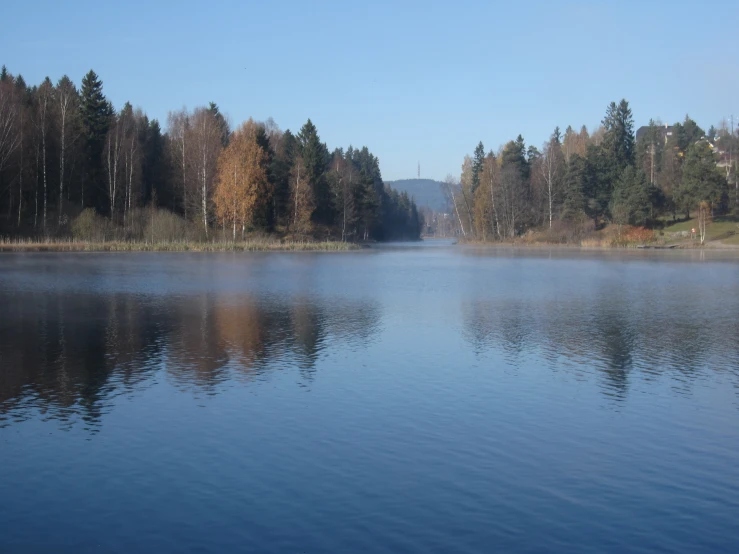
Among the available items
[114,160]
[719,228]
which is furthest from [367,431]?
[719,228]

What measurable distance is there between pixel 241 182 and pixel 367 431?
179ft

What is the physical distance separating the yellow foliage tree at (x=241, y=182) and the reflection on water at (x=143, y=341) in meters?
36.8

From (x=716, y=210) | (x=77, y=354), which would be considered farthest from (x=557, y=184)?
(x=77, y=354)

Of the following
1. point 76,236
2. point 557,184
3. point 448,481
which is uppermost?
point 557,184

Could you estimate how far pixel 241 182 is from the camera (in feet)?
204

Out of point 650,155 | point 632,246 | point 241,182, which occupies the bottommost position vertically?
point 632,246

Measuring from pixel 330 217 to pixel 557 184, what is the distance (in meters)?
26.9

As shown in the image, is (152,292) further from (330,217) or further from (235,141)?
(330,217)

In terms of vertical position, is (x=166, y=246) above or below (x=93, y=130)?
below

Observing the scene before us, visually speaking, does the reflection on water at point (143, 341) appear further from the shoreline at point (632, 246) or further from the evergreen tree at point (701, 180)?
the evergreen tree at point (701, 180)

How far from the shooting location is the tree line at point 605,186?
74.1 metres

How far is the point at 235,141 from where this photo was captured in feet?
213

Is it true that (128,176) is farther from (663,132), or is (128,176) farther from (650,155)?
(663,132)

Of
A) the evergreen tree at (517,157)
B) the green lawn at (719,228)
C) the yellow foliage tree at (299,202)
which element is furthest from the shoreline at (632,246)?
the yellow foliage tree at (299,202)
